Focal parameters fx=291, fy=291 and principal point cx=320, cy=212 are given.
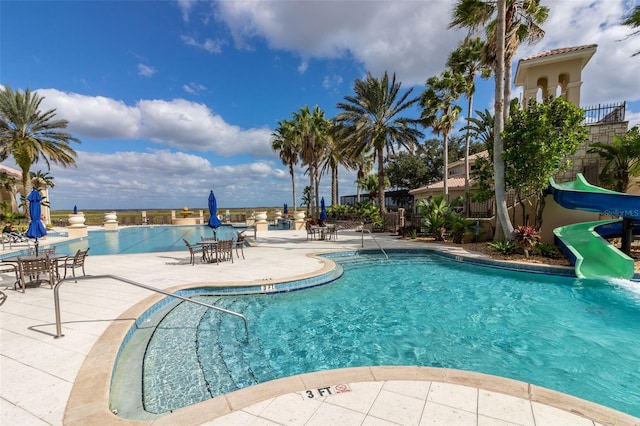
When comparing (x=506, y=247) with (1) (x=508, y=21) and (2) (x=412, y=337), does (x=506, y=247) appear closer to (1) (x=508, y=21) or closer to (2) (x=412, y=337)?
(2) (x=412, y=337)

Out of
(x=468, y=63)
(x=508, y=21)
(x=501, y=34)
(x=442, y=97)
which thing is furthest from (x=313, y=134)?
(x=501, y=34)

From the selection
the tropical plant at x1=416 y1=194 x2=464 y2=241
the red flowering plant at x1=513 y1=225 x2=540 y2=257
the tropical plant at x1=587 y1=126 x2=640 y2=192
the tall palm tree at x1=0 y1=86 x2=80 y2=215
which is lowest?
the red flowering plant at x1=513 y1=225 x2=540 y2=257

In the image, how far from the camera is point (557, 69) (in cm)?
1655

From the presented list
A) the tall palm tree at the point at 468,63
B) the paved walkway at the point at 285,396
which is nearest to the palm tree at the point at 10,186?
the paved walkway at the point at 285,396

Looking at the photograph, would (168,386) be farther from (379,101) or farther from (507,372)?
(379,101)

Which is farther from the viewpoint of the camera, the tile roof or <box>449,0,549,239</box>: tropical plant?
the tile roof

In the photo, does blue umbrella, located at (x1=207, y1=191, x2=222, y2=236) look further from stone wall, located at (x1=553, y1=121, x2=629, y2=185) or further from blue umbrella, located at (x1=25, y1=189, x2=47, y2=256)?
stone wall, located at (x1=553, y1=121, x2=629, y2=185)

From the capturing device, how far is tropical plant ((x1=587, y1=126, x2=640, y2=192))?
40.0ft

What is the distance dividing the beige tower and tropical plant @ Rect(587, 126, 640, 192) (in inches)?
177

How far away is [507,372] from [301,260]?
7.38 meters

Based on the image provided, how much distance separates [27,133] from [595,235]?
114 feet

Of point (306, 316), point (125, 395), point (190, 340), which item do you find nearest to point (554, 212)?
point (306, 316)

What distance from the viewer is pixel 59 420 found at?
2.73 m

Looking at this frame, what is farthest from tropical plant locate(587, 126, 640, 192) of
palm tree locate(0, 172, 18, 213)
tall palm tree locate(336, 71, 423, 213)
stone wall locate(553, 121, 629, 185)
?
palm tree locate(0, 172, 18, 213)
